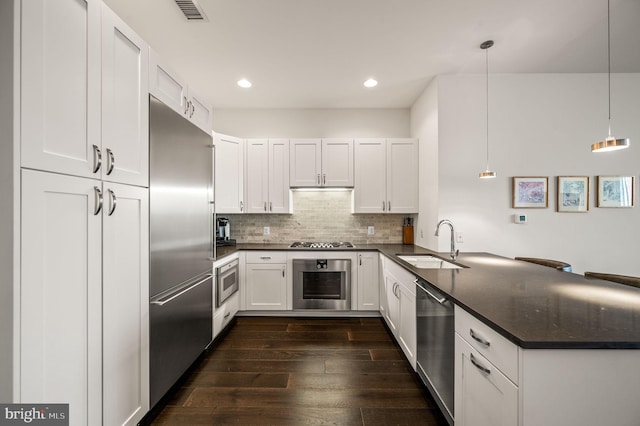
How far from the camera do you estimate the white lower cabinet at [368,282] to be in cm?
→ 321

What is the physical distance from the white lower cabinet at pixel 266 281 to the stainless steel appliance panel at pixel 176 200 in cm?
91

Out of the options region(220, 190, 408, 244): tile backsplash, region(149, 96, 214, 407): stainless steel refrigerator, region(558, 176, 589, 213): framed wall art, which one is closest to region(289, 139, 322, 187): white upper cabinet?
region(220, 190, 408, 244): tile backsplash

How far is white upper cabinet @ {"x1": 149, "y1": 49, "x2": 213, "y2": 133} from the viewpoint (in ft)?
5.41

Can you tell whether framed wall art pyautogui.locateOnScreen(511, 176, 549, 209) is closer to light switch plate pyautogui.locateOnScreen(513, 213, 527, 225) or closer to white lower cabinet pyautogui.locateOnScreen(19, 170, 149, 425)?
light switch plate pyautogui.locateOnScreen(513, 213, 527, 225)

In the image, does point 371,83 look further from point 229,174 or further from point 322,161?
point 229,174

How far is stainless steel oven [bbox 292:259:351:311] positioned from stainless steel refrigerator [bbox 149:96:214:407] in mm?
1150

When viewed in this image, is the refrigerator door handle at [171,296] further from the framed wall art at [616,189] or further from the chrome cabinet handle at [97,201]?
the framed wall art at [616,189]

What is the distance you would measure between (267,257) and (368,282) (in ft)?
4.43

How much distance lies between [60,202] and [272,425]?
1702mm

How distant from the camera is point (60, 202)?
3.43 feet

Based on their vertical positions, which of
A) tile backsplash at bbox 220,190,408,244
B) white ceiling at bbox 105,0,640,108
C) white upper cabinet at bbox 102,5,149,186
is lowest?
tile backsplash at bbox 220,190,408,244

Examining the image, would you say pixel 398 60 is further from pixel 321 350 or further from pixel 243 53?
pixel 321 350

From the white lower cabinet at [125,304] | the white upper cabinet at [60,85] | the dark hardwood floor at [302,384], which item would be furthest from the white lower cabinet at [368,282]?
the white upper cabinet at [60,85]

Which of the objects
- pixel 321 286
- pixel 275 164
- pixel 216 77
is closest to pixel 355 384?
pixel 321 286
